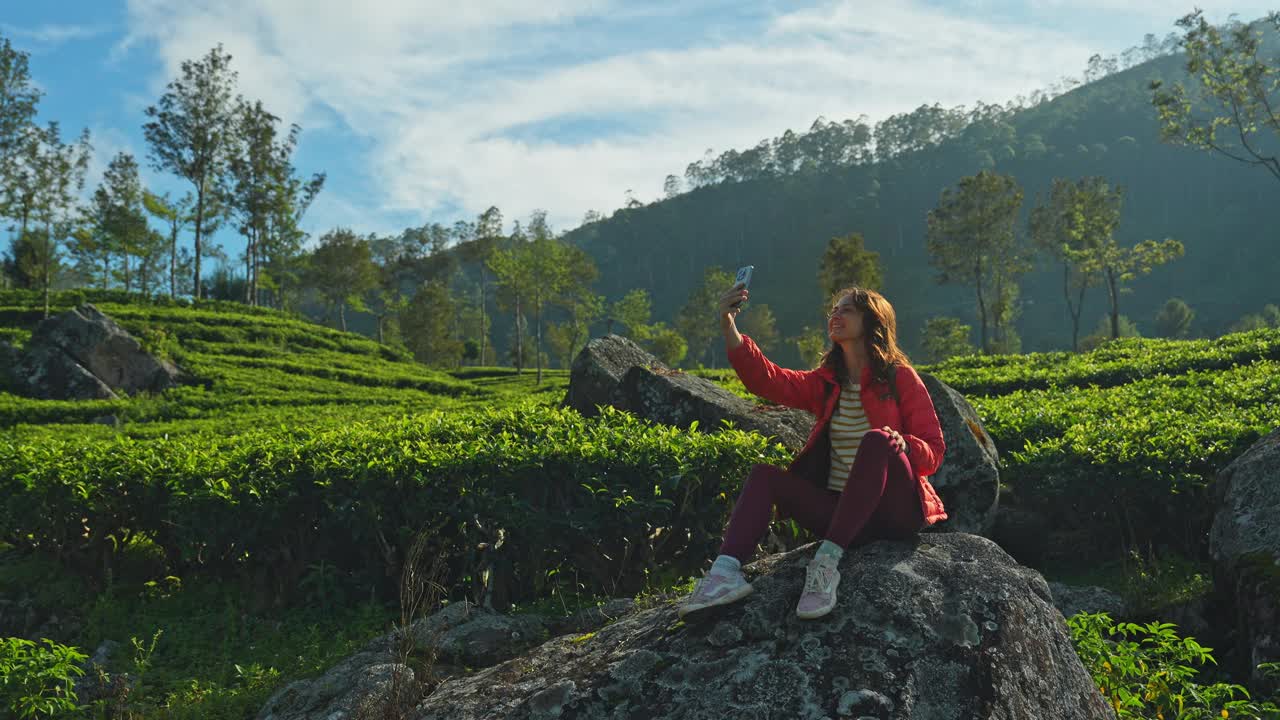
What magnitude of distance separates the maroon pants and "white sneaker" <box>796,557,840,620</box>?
0.47 ft

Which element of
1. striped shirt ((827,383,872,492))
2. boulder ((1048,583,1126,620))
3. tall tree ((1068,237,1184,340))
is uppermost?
tall tree ((1068,237,1184,340))

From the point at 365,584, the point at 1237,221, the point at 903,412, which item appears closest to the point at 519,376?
the point at 365,584

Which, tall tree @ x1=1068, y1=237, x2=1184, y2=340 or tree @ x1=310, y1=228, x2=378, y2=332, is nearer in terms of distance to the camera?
tall tree @ x1=1068, y1=237, x2=1184, y2=340

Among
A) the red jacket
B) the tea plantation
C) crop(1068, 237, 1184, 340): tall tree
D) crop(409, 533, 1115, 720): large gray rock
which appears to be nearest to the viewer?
crop(409, 533, 1115, 720): large gray rock

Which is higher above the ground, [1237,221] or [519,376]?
[1237,221]

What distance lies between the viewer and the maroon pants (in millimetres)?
3465

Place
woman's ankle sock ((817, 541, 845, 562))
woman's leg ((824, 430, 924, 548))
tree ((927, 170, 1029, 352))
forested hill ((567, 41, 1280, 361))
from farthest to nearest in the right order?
forested hill ((567, 41, 1280, 361)), tree ((927, 170, 1029, 352)), woman's leg ((824, 430, 924, 548)), woman's ankle sock ((817, 541, 845, 562))

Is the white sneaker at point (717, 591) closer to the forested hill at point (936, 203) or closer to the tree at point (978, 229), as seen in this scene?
the tree at point (978, 229)

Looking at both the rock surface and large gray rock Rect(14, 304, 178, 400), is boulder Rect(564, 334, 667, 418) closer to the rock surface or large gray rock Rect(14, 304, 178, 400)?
the rock surface

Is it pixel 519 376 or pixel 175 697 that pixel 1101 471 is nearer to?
pixel 175 697

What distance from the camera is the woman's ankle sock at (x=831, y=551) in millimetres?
3336

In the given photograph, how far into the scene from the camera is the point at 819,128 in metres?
137

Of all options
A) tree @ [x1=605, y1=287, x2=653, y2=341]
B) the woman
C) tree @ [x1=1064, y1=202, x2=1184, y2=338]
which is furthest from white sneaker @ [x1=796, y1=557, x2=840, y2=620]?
tree @ [x1=605, y1=287, x2=653, y2=341]

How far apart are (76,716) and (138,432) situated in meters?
12.3
